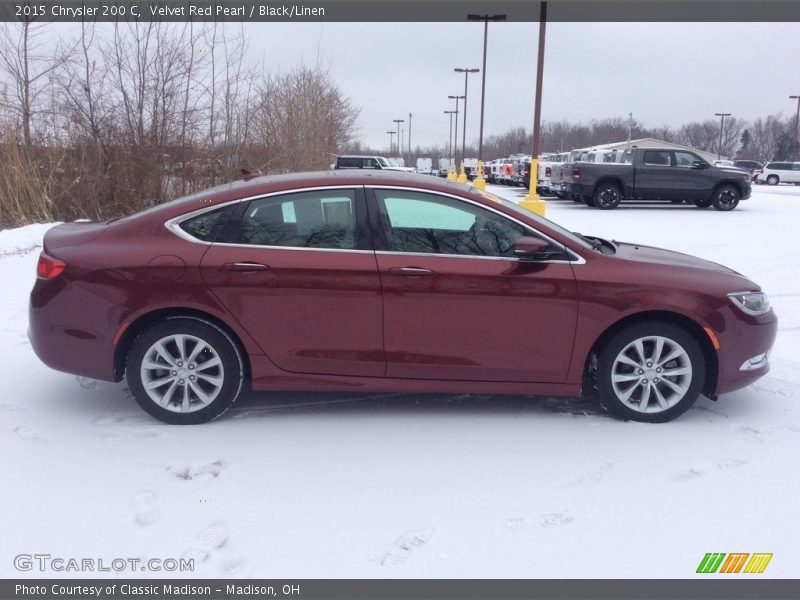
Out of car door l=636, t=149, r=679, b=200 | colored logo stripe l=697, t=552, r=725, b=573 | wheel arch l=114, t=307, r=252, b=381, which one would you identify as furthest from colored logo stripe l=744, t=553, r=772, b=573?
car door l=636, t=149, r=679, b=200

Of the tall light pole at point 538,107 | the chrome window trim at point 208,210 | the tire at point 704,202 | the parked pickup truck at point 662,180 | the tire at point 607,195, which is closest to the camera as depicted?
the chrome window trim at point 208,210

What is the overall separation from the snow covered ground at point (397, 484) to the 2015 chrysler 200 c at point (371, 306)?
301mm

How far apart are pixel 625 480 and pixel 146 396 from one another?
9.40ft

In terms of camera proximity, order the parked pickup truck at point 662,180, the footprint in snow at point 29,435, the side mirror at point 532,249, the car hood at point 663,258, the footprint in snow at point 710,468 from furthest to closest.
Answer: the parked pickup truck at point 662,180 < the car hood at point 663,258 < the side mirror at point 532,249 < the footprint in snow at point 29,435 < the footprint in snow at point 710,468

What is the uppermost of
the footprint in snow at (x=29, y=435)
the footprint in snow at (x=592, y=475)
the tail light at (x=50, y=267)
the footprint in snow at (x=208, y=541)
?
the tail light at (x=50, y=267)

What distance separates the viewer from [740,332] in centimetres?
443

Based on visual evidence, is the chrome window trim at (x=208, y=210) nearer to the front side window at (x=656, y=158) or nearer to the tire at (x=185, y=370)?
the tire at (x=185, y=370)

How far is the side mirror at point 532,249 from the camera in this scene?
4238 mm

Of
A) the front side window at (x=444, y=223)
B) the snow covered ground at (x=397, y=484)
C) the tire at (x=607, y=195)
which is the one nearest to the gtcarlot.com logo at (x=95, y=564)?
the snow covered ground at (x=397, y=484)

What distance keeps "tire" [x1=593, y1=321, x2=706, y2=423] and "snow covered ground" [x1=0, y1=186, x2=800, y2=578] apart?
0.14 m

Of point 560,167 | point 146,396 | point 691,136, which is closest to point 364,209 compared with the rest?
point 146,396

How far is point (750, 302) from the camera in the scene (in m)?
4.50

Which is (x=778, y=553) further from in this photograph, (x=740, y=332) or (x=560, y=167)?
(x=560, y=167)

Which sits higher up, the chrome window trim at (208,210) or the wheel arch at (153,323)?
the chrome window trim at (208,210)
